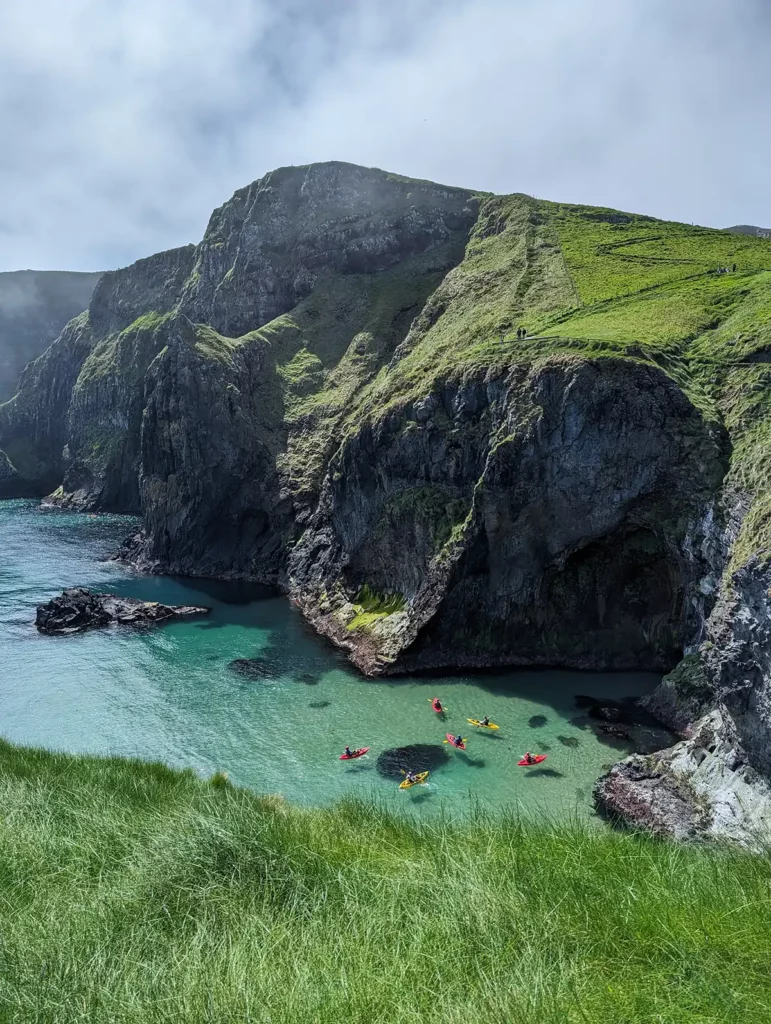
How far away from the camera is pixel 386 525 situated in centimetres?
5425

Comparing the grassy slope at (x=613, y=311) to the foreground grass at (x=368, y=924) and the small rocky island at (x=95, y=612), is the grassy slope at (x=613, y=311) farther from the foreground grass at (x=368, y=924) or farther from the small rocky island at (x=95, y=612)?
the small rocky island at (x=95, y=612)

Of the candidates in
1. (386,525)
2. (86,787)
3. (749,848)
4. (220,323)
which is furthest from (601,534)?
(220,323)

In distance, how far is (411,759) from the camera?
107ft

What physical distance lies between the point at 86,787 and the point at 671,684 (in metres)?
33.0

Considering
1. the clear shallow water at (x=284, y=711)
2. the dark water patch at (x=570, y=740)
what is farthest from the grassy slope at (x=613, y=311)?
the clear shallow water at (x=284, y=711)

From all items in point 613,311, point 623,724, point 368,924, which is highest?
point 613,311

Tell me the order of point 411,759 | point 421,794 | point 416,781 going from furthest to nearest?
point 411,759 < point 416,781 < point 421,794

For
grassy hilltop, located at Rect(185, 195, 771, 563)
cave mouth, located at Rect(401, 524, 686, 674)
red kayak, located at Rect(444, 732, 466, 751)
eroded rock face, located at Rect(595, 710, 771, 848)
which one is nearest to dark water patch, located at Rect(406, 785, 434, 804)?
red kayak, located at Rect(444, 732, 466, 751)

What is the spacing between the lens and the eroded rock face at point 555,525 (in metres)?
40.0

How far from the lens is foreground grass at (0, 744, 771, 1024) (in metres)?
5.02

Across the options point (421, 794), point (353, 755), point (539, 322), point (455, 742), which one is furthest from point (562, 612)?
point (539, 322)

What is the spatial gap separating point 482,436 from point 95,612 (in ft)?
133

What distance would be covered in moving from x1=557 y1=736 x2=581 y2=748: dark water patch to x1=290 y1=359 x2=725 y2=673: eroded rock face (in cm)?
1005

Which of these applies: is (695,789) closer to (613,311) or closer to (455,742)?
(455,742)
